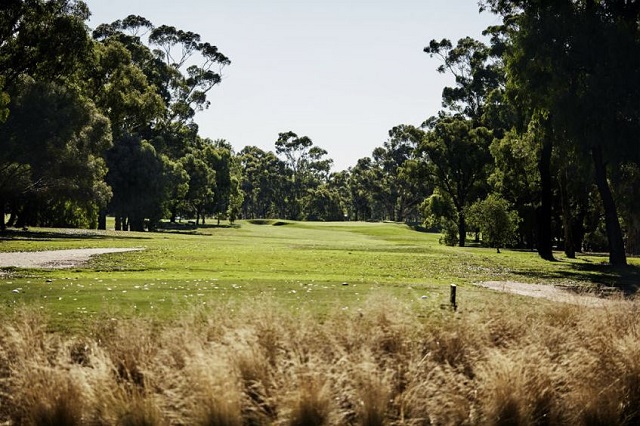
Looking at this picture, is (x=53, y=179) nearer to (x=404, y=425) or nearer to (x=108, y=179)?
(x=108, y=179)

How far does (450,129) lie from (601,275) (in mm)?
44163

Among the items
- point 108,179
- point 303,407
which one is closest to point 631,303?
point 303,407

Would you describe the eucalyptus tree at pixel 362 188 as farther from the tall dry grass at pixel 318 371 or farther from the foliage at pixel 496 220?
the tall dry grass at pixel 318 371

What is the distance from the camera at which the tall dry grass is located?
927cm

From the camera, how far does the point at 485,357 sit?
1093 cm

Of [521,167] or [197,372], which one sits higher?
[521,167]

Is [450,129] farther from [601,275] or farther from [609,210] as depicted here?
[601,275]

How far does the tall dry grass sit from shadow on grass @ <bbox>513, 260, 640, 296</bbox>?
1241 cm

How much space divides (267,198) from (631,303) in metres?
163

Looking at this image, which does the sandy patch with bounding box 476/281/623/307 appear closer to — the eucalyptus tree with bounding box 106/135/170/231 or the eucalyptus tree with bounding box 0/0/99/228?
the eucalyptus tree with bounding box 0/0/99/228

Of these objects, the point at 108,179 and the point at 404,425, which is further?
the point at 108,179

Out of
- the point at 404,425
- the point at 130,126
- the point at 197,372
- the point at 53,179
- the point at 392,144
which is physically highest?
the point at 392,144

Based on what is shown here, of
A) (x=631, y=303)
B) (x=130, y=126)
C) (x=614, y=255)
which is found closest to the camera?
(x=631, y=303)

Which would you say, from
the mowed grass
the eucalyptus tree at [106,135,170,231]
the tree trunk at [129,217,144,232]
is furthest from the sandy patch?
the tree trunk at [129,217,144,232]
